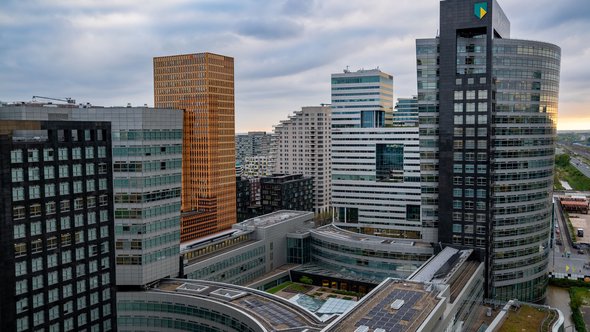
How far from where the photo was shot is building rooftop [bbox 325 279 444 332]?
64.4m

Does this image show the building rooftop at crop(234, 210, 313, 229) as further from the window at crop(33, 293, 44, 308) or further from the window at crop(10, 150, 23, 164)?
the window at crop(10, 150, 23, 164)

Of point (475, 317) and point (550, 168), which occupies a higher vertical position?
point (550, 168)

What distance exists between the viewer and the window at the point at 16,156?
69.8m

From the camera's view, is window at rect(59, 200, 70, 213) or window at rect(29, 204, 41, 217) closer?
window at rect(29, 204, 41, 217)

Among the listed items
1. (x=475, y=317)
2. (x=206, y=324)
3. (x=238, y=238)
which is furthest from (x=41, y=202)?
(x=475, y=317)

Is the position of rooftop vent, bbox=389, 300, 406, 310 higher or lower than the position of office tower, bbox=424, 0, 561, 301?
lower

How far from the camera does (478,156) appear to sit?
112 meters

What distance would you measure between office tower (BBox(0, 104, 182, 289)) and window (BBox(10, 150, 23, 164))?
444 inches

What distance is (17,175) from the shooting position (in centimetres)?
7025

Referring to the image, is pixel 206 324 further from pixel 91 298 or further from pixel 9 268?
pixel 9 268

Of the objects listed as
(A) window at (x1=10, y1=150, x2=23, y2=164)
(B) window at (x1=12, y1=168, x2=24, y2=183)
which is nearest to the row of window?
(A) window at (x1=10, y1=150, x2=23, y2=164)

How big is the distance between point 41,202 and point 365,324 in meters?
49.3

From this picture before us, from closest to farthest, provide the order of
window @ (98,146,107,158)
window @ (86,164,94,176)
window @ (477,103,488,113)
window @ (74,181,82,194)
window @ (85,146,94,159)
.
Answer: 1. window @ (74,181,82,194)
2. window @ (85,146,94,159)
3. window @ (86,164,94,176)
4. window @ (98,146,107,158)
5. window @ (477,103,488,113)

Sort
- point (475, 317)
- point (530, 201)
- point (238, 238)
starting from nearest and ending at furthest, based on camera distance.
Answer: point (475, 317)
point (530, 201)
point (238, 238)
